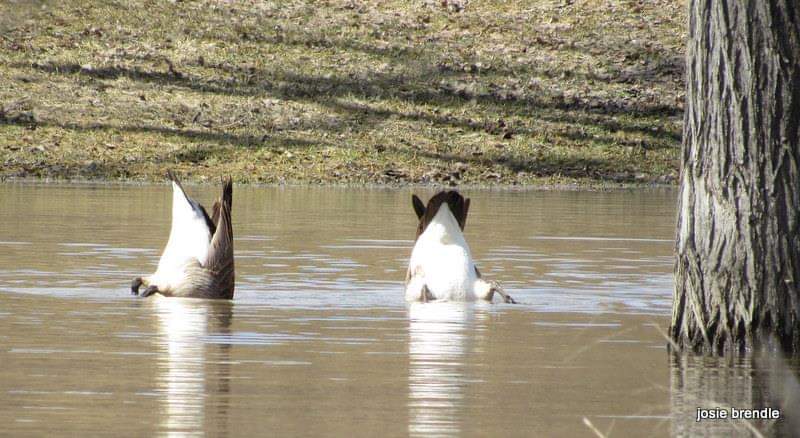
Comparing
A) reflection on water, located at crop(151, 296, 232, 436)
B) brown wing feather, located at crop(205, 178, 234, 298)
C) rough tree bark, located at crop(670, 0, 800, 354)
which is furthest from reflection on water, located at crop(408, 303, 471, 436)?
rough tree bark, located at crop(670, 0, 800, 354)

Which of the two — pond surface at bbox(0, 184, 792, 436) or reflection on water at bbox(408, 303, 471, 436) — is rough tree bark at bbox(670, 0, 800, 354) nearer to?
pond surface at bbox(0, 184, 792, 436)

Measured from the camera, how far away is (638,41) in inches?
1276

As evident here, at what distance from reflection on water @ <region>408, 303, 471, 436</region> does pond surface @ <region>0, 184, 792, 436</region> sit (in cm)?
2

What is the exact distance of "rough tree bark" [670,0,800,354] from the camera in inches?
306

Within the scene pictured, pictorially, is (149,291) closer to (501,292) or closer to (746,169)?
(501,292)

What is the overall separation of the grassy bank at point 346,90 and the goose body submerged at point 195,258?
14382 millimetres

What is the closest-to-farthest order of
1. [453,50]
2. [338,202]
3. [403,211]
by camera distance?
[403,211] < [338,202] < [453,50]

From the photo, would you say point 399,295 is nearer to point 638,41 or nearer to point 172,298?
point 172,298

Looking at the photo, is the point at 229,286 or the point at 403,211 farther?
the point at 403,211

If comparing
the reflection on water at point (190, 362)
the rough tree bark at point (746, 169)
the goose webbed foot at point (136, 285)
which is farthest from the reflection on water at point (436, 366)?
the goose webbed foot at point (136, 285)

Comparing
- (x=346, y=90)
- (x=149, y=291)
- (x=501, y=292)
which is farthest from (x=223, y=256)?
(x=346, y=90)

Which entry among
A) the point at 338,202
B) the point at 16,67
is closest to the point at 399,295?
the point at 338,202

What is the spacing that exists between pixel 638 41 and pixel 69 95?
37.4ft

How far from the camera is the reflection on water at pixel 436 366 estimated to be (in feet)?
20.2
